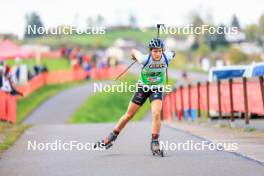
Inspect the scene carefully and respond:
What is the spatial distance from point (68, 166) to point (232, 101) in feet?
34.0

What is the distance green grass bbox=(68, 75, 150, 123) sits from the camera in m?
39.2

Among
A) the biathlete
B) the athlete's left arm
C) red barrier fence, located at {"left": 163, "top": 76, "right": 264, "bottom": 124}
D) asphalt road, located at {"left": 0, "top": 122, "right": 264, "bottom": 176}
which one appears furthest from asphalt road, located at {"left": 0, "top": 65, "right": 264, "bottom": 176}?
red barrier fence, located at {"left": 163, "top": 76, "right": 264, "bottom": 124}

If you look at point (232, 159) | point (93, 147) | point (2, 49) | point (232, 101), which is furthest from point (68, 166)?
point (2, 49)

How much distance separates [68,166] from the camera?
1067cm

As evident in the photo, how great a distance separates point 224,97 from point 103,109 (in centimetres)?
2238

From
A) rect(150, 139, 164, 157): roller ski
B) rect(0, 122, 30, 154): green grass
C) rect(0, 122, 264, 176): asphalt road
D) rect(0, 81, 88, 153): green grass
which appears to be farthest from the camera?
rect(0, 81, 88, 153): green grass

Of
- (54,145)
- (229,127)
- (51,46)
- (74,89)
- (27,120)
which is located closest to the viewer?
(54,145)

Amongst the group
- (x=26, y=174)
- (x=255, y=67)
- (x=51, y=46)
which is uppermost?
(x=51, y=46)

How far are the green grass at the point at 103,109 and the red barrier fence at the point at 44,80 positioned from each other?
10.1 feet

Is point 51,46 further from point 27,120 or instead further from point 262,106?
point 262,106

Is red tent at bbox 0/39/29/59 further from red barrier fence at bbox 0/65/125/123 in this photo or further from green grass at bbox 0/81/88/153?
green grass at bbox 0/81/88/153

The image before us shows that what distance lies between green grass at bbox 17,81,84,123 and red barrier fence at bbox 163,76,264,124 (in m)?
8.80

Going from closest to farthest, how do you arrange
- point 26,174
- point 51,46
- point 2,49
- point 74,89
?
point 26,174 → point 2,49 → point 74,89 → point 51,46

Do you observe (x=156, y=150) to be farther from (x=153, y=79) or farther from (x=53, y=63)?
(x=53, y=63)
